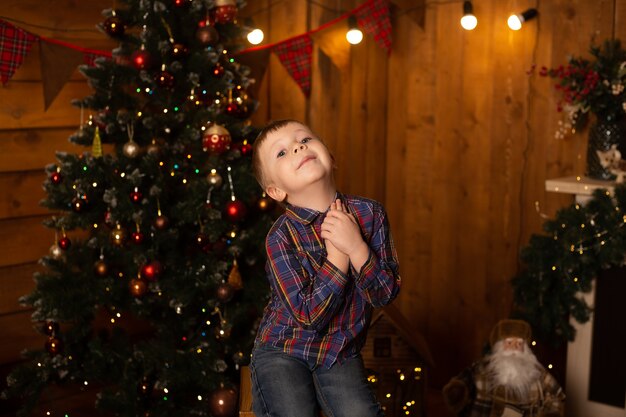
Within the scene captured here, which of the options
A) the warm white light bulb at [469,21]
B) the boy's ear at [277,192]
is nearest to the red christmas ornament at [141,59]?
the boy's ear at [277,192]

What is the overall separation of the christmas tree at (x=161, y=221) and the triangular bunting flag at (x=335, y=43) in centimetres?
68

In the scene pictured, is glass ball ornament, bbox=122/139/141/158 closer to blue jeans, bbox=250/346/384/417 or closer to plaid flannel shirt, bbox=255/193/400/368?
plaid flannel shirt, bbox=255/193/400/368

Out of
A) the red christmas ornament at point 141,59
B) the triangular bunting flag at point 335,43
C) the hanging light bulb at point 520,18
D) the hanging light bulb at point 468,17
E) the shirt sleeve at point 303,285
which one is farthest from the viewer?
the triangular bunting flag at point 335,43

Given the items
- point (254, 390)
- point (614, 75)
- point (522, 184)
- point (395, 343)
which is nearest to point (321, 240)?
point (254, 390)

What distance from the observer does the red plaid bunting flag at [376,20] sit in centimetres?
377

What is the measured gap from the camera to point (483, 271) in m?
3.92

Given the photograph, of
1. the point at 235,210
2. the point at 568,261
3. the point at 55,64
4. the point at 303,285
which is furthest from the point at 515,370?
the point at 55,64

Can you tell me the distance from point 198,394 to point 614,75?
1923mm

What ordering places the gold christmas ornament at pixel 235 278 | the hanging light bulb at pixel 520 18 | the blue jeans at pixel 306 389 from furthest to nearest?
1. the hanging light bulb at pixel 520 18
2. the gold christmas ornament at pixel 235 278
3. the blue jeans at pixel 306 389

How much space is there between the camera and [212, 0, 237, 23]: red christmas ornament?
Result: 10.2ft

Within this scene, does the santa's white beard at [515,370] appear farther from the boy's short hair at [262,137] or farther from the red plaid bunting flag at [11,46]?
the red plaid bunting flag at [11,46]

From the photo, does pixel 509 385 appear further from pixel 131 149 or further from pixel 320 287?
pixel 131 149

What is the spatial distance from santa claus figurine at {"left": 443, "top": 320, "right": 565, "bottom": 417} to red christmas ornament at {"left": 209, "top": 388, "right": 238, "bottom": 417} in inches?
30.7

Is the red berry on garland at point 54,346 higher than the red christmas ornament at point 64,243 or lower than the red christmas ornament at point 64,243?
lower
